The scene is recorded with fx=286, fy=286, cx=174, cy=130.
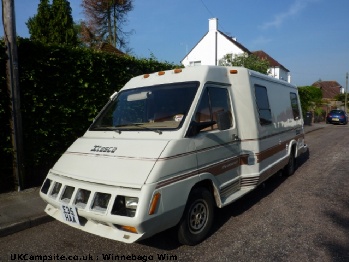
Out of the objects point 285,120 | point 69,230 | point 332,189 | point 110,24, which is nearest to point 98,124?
point 69,230

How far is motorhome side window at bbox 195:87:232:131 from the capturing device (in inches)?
155

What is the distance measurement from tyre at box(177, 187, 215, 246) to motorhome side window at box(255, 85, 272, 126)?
2.02m

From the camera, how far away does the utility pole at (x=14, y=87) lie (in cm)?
540

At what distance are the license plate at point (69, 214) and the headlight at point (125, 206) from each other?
1.79 ft

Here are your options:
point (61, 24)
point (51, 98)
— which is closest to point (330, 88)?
point (61, 24)

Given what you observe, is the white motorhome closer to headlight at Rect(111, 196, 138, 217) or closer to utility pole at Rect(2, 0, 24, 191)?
headlight at Rect(111, 196, 138, 217)

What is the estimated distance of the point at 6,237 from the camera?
13.8 feet

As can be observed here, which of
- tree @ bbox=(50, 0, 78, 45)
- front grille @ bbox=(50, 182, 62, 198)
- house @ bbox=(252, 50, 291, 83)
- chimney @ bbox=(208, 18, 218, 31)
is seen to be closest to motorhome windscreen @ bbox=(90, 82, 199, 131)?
front grille @ bbox=(50, 182, 62, 198)

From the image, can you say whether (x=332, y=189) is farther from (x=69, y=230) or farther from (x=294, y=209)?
(x=69, y=230)

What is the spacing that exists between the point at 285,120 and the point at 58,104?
523 cm

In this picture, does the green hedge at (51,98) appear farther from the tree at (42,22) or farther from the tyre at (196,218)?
the tree at (42,22)

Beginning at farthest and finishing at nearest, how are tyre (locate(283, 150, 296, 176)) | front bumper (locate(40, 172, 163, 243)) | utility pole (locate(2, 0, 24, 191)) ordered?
1. tyre (locate(283, 150, 296, 176))
2. utility pole (locate(2, 0, 24, 191))
3. front bumper (locate(40, 172, 163, 243))

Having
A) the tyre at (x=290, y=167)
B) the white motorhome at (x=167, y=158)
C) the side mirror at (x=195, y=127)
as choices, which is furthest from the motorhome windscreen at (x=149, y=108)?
the tyre at (x=290, y=167)

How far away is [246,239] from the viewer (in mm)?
3926
